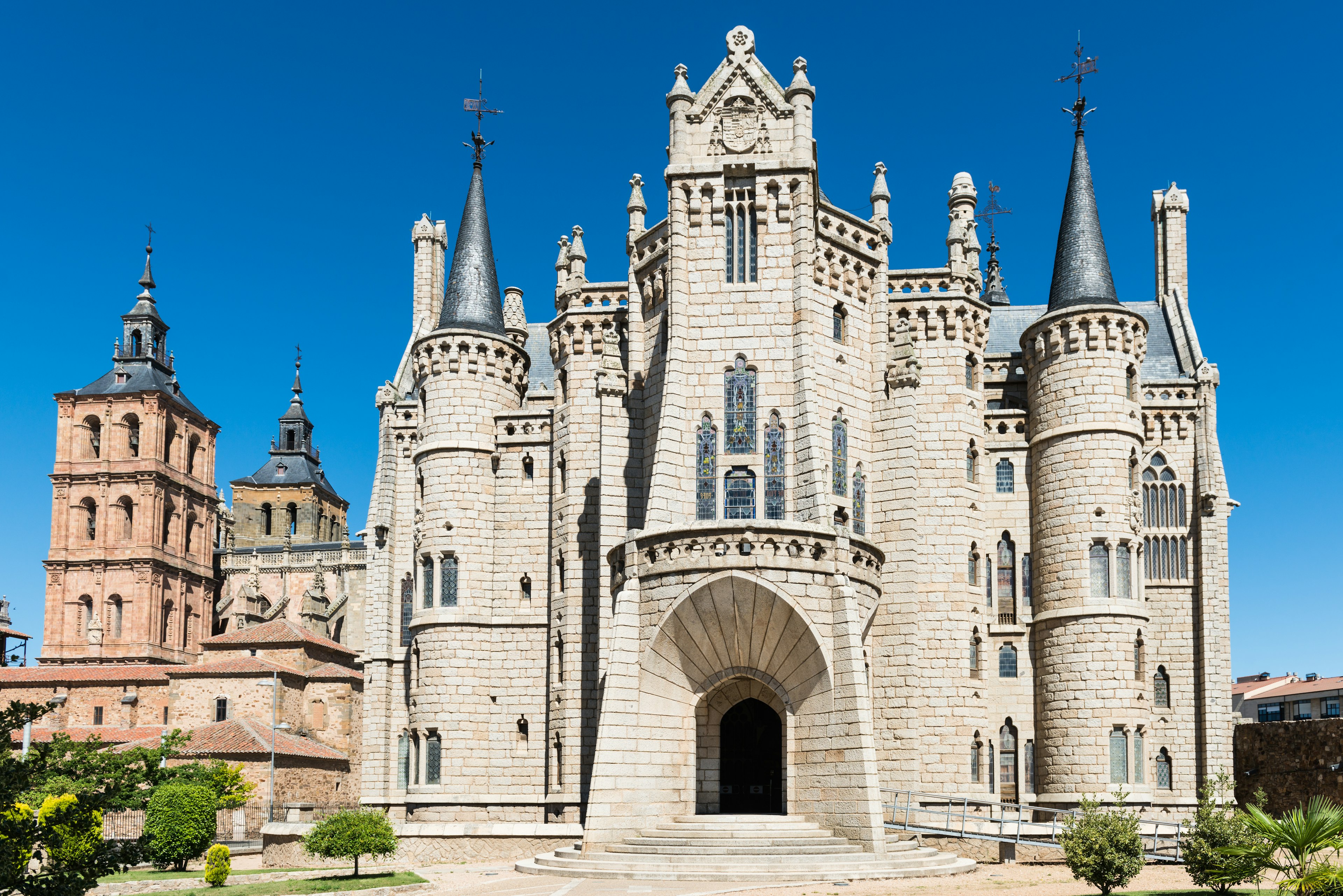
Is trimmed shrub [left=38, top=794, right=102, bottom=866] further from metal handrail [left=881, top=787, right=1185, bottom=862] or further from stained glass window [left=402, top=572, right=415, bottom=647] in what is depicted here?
stained glass window [left=402, top=572, right=415, bottom=647]

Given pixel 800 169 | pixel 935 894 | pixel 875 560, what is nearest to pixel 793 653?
pixel 875 560

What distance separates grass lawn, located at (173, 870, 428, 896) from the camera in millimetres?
25391

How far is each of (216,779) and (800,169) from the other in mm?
27174

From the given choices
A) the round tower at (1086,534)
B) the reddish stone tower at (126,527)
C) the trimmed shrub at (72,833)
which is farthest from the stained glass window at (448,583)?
the reddish stone tower at (126,527)

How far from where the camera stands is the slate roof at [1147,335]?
42594 mm

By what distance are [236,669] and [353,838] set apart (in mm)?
30714

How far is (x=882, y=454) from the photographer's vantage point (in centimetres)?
3597

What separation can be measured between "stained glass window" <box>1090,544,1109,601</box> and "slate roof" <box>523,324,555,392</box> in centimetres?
1873

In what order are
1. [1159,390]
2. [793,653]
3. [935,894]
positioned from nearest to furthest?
[935,894]
[793,653]
[1159,390]

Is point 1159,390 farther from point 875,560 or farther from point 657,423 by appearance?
point 657,423

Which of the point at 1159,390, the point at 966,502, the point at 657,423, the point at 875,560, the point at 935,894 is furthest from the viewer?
the point at 1159,390

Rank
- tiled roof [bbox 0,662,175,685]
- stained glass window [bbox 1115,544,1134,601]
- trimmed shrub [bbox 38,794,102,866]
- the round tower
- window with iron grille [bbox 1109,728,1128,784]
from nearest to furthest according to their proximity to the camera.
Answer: trimmed shrub [bbox 38,794,102,866] < window with iron grille [bbox 1109,728,1128,784] < the round tower < stained glass window [bbox 1115,544,1134,601] < tiled roof [bbox 0,662,175,685]

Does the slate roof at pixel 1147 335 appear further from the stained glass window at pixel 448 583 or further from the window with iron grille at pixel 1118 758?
the stained glass window at pixel 448 583

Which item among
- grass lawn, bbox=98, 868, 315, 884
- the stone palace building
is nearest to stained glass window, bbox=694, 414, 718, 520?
the stone palace building
